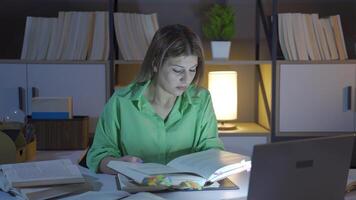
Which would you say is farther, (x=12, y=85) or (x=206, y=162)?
(x=12, y=85)

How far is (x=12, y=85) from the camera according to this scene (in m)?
2.75

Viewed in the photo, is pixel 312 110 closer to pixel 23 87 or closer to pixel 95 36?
pixel 95 36

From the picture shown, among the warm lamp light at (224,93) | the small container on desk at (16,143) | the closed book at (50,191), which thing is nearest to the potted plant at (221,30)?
the warm lamp light at (224,93)

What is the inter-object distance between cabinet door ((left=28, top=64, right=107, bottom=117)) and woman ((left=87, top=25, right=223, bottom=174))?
0.76m

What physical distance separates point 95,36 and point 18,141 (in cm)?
85

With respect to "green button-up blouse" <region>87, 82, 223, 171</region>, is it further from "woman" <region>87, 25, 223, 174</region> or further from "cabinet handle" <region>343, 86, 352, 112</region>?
"cabinet handle" <region>343, 86, 352, 112</region>

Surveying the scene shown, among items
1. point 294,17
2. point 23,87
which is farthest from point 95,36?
point 294,17

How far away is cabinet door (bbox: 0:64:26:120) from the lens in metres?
2.73

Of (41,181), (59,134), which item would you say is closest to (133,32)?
(59,134)

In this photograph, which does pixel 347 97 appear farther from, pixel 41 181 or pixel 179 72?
pixel 41 181

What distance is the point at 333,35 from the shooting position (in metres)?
2.88

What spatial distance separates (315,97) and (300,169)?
1.64 metres

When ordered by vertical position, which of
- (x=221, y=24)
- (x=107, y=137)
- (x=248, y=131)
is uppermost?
(x=221, y=24)

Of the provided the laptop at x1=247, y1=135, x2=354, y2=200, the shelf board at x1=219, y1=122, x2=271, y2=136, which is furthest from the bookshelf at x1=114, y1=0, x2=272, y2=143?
the laptop at x1=247, y1=135, x2=354, y2=200
